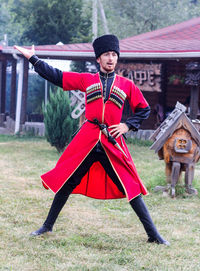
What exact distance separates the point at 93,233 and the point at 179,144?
216 centimetres

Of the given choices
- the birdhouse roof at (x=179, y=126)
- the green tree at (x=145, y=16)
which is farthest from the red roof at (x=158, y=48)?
the green tree at (x=145, y=16)

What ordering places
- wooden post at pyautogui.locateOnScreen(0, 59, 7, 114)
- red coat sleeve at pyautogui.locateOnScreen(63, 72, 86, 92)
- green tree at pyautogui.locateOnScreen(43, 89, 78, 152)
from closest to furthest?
red coat sleeve at pyautogui.locateOnScreen(63, 72, 86, 92)
green tree at pyautogui.locateOnScreen(43, 89, 78, 152)
wooden post at pyautogui.locateOnScreen(0, 59, 7, 114)

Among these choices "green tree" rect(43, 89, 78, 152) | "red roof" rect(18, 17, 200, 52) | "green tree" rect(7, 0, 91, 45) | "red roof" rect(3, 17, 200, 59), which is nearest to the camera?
"green tree" rect(43, 89, 78, 152)

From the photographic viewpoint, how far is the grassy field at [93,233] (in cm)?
378

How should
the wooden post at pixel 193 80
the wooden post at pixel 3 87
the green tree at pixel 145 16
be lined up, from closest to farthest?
the wooden post at pixel 193 80, the wooden post at pixel 3 87, the green tree at pixel 145 16

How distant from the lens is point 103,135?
13.6ft

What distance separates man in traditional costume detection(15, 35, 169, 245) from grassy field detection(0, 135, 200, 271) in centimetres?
31

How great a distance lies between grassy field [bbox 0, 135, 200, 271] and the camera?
3779mm

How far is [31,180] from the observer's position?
24.6 feet

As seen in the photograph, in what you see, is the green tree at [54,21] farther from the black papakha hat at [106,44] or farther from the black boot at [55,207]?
the black boot at [55,207]

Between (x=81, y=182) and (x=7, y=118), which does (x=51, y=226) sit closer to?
(x=81, y=182)

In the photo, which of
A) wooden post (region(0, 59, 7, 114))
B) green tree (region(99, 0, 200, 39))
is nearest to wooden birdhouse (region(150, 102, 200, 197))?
wooden post (region(0, 59, 7, 114))

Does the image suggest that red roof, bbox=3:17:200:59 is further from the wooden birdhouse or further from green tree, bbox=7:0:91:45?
green tree, bbox=7:0:91:45

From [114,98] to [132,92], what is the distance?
217 millimetres
